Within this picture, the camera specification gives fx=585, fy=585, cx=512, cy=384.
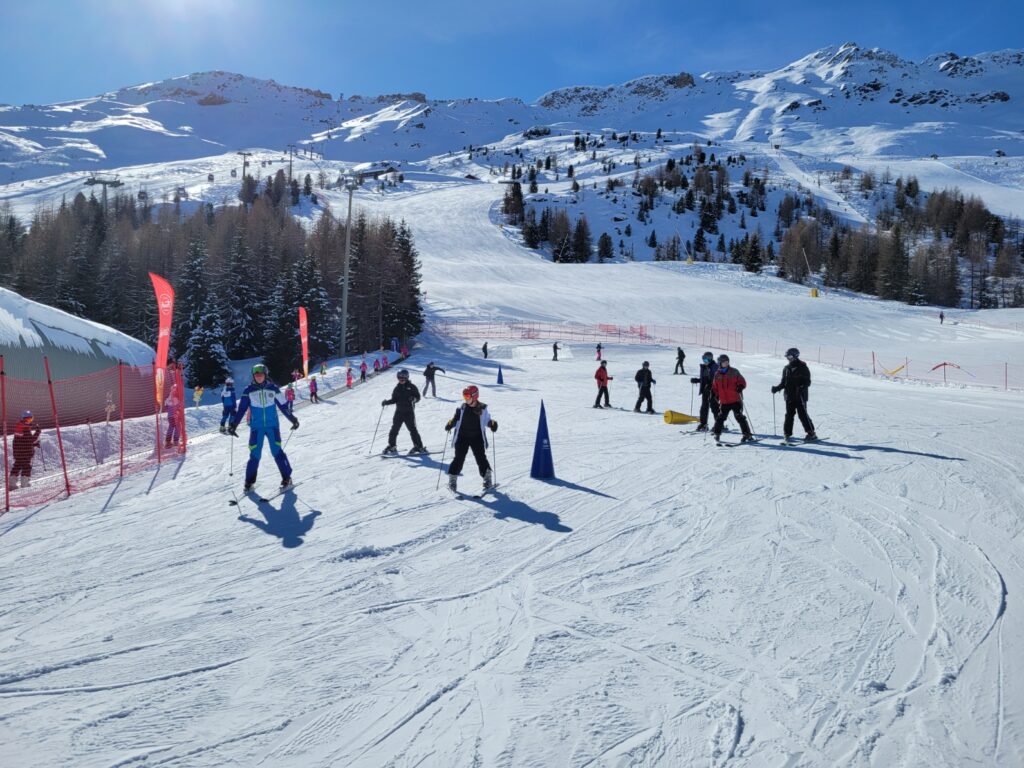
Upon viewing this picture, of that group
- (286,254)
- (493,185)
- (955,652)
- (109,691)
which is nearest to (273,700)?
(109,691)

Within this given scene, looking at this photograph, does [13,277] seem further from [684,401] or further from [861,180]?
[861,180]

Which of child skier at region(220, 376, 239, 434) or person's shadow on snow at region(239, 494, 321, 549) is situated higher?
person's shadow on snow at region(239, 494, 321, 549)

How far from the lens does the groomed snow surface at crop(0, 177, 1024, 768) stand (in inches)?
112

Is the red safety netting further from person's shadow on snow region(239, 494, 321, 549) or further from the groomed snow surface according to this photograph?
person's shadow on snow region(239, 494, 321, 549)

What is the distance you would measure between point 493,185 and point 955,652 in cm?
13095

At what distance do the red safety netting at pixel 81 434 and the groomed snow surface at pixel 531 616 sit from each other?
1084 mm

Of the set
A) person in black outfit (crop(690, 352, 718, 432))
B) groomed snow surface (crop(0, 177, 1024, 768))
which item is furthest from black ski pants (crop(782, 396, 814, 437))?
person in black outfit (crop(690, 352, 718, 432))

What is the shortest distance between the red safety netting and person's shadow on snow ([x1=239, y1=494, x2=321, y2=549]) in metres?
2.77

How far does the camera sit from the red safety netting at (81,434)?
852 centimetres

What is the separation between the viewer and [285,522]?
618 centimetres

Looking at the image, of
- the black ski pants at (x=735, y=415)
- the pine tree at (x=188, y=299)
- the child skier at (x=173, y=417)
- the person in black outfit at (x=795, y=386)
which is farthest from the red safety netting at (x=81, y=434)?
the pine tree at (x=188, y=299)

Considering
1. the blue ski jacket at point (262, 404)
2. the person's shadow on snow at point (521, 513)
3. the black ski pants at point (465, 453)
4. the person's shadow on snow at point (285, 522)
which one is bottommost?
the person's shadow on snow at point (285, 522)

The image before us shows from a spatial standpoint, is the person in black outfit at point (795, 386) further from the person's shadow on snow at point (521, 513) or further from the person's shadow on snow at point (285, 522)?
the person's shadow on snow at point (285, 522)

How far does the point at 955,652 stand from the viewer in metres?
3.55
